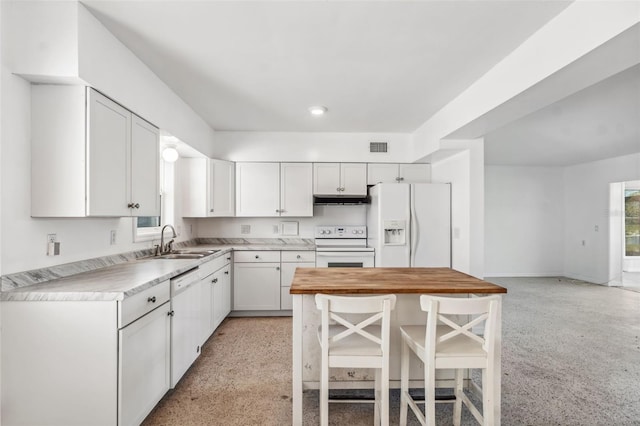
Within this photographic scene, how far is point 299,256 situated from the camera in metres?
4.11

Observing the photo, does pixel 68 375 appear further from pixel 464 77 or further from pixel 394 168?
pixel 394 168

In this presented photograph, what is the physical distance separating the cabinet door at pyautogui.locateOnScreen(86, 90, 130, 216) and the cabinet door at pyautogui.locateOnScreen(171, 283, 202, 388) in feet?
2.72

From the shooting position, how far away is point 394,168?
177 inches

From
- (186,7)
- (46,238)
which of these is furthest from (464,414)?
(186,7)

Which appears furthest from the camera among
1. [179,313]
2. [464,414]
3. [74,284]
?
[179,313]

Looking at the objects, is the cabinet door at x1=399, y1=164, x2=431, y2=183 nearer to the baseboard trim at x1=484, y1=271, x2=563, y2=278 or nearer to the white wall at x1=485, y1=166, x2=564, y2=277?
the white wall at x1=485, y1=166, x2=564, y2=277

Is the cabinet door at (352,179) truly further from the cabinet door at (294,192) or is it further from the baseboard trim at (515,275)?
the baseboard trim at (515,275)

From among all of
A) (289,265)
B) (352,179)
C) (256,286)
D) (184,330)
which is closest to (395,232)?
(352,179)

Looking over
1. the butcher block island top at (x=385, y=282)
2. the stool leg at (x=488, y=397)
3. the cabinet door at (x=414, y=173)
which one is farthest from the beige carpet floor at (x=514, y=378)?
the cabinet door at (x=414, y=173)

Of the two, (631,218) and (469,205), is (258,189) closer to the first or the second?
(469,205)

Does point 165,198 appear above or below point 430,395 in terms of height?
above

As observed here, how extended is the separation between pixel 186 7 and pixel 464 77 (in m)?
2.27

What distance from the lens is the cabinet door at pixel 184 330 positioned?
228 centimetres

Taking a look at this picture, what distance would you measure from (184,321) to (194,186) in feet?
6.81
